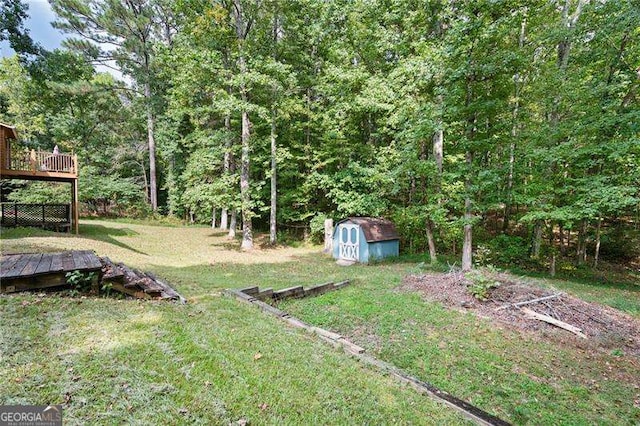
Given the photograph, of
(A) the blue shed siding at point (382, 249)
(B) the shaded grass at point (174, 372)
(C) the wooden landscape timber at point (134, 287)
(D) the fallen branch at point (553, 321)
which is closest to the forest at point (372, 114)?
(A) the blue shed siding at point (382, 249)

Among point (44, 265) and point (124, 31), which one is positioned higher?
point (124, 31)

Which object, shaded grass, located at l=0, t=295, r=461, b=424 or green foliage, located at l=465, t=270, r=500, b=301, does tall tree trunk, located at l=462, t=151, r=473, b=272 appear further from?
shaded grass, located at l=0, t=295, r=461, b=424

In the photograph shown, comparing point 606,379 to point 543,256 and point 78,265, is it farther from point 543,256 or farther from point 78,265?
point 543,256

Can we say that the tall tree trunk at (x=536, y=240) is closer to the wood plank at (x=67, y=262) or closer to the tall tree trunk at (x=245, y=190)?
the tall tree trunk at (x=245, y=190)

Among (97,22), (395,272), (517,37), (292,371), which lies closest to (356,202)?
(395,272)

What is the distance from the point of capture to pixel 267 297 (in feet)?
20.5

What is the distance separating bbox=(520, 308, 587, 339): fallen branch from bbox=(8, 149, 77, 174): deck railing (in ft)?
51.5

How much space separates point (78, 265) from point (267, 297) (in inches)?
129

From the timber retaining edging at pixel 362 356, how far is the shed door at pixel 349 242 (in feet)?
18.0

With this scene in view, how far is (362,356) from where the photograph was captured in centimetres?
391

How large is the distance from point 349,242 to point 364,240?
0.72m

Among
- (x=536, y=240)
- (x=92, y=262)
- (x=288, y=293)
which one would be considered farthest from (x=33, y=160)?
(x=536, y=240)

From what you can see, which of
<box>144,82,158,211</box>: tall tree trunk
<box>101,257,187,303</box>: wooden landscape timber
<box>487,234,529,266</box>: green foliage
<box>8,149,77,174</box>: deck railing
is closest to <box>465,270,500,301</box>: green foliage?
<box>101,257,187,303</box>: wooden landscape timber

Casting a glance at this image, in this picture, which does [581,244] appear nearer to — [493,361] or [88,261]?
[493,361]
